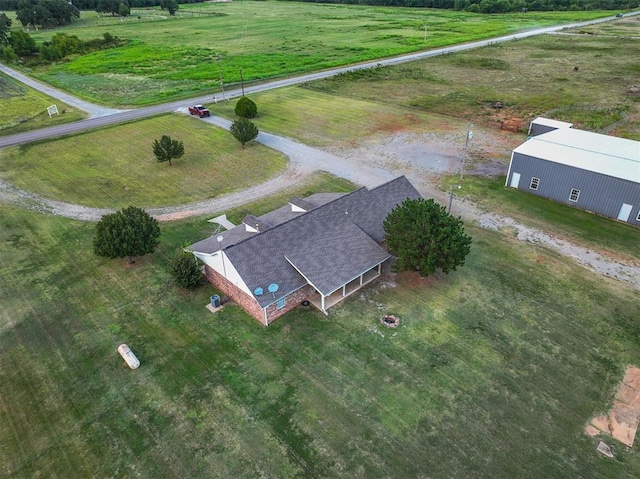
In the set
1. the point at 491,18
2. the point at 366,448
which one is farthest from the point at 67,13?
the point at 366,448

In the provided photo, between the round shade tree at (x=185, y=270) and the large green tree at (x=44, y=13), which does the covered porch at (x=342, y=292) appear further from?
the large green tree at (x=44, y=13)

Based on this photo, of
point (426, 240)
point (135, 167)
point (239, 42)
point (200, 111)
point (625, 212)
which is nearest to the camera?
point (426, 240)

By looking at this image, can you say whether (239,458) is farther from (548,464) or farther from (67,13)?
(67,13)

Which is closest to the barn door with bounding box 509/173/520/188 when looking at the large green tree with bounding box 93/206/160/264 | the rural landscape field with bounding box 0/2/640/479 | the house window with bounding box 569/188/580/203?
the rural landscape field with bounding box 0/2/640/479

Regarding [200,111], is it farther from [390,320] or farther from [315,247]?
[390,320]

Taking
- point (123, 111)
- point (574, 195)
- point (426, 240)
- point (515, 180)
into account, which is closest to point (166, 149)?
point (123, 111)

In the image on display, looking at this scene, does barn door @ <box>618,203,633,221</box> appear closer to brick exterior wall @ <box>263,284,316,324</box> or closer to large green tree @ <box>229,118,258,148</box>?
brick exterior wall @ <box>263,284,316,324</box>

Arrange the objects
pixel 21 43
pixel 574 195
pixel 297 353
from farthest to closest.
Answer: pixel 21 43
pixel 574 195
pixel 297 353
